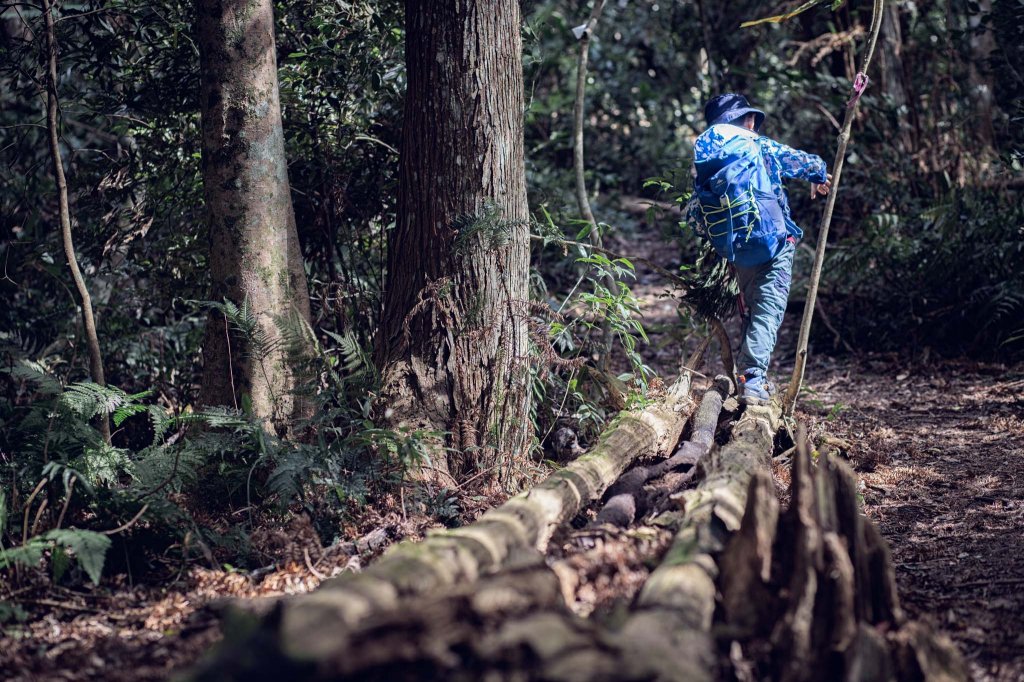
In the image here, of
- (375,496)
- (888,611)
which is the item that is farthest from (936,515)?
(375,496)

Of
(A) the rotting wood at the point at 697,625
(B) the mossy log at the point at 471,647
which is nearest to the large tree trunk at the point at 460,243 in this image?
(A) the rotting wood at the point at 697,625

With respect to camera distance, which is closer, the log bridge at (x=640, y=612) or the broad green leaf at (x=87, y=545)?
the log bridge at (x=640, y=612)

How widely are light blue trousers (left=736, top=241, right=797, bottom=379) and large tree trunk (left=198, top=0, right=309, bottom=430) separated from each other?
3.24m

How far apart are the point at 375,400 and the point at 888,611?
2.82m

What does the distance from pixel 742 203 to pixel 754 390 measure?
52.9 inches

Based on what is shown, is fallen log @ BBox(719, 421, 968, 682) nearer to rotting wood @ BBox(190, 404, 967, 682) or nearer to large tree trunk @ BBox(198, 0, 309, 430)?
rotting wood @ BBox(190, 404, 967, 682)

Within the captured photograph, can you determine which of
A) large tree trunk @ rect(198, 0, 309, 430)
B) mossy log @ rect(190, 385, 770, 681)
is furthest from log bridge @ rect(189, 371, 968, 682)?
large tree trunk @ rect(198, 0, 309, 430)

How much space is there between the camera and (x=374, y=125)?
6422 millimetres

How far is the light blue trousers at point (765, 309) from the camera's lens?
615 centimetres

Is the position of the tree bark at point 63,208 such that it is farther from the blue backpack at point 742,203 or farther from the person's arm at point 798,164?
the person's arm at point 798,164

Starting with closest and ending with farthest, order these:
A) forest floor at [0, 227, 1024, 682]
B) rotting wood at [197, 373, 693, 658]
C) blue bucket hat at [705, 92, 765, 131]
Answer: rotting wood at [197, 373, 693, 658]
forest floor at [0, 227, 1024, 682]
blue bucket hat at [705, 92, 765, 131]

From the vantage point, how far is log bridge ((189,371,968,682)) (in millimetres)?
2025

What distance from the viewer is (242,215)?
482 cm

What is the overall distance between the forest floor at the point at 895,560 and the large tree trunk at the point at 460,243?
0.73m
